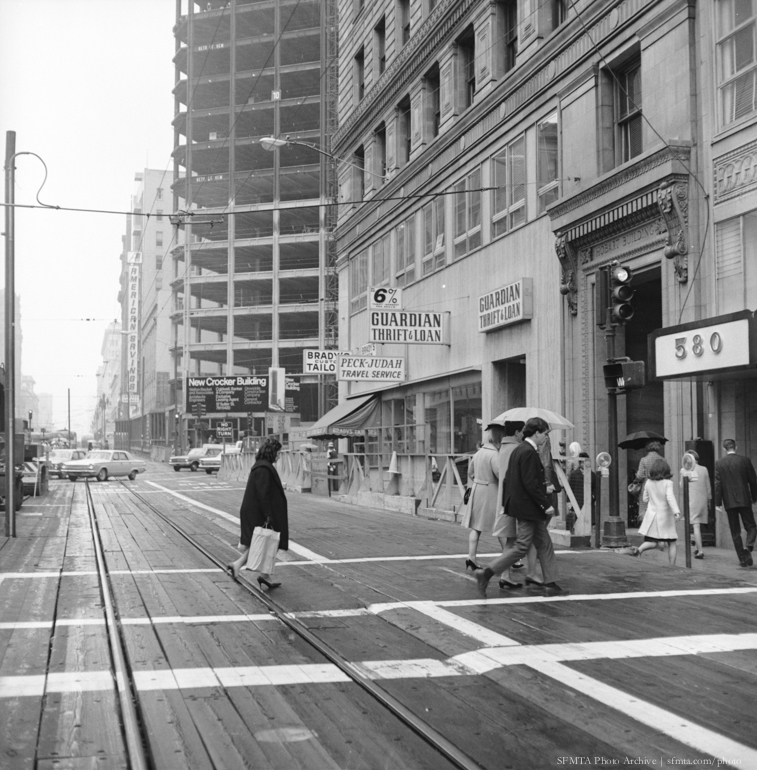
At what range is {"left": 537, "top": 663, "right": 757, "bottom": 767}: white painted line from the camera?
16.8 feet

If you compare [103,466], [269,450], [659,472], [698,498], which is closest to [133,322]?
[103,466]

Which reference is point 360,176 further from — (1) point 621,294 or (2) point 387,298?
(1) point 621,294

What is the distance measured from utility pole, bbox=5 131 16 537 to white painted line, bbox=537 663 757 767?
12776 mm

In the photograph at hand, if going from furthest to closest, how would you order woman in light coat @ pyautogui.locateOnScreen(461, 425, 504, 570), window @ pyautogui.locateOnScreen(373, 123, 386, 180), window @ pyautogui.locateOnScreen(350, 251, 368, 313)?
window @ pyautogui.locateOnScreen(350, 251, 368, 313)
window @ pyautogui.locateOnScreen(373, 123, 386, 180)
woman in light coat @ pyautogui.locateOnScreen(461, 425, 504, 570)

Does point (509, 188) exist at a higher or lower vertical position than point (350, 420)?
higher

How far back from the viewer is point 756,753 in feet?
16.8

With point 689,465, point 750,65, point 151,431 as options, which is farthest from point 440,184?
point 151,431

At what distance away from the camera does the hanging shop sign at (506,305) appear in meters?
22.3

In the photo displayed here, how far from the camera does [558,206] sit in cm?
2070

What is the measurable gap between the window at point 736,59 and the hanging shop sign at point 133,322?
10863 centimetres

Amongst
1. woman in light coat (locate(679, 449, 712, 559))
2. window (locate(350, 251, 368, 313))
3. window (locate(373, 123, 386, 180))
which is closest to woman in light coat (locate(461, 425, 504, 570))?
woman in light coat (locate(679, 449, 712, 559))

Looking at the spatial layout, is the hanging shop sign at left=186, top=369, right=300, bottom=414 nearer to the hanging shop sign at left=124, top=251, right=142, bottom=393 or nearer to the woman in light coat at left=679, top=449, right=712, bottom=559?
the hanging shop sign at left=124, top=251, right=142, bottom=393

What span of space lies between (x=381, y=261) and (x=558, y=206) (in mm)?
13622

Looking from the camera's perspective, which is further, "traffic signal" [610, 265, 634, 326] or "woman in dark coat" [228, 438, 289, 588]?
"traffic signal" [610, 265, 634, 326]
